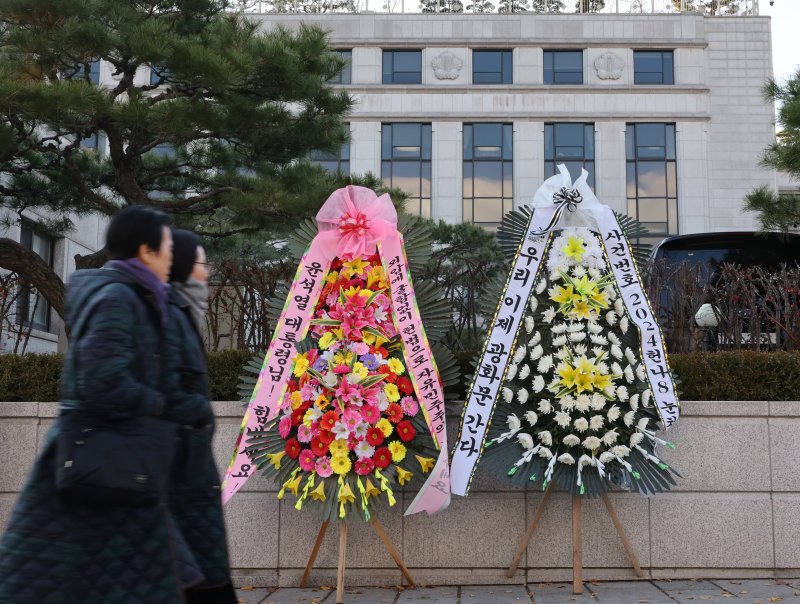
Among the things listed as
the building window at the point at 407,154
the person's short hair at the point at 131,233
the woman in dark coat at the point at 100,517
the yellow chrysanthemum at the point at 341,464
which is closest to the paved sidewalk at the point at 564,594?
the yellow chrysanthemum at the point at 341,464

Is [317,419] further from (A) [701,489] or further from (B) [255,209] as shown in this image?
(B) [255,209]

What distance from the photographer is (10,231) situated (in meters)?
18.2

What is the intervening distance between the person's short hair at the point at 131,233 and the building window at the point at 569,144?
41.0m

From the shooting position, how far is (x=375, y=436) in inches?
237

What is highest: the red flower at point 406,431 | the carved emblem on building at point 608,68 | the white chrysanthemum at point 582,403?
the carved emblem on building at point 608,68

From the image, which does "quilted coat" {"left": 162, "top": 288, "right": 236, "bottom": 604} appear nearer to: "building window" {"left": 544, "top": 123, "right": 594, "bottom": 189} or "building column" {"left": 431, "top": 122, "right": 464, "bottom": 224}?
"building column" {"left": 431, "top": 122, "right": 464, "bottom": 224}

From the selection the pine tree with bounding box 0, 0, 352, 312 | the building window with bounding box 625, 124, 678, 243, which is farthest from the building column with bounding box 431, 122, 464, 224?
the pine tree with bounding box 0, 0, 352, 312

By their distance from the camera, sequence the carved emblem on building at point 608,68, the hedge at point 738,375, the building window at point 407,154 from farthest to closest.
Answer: the carved emblem on building at point 608,68, the building window at point 407,154, the hedge at point 738,375

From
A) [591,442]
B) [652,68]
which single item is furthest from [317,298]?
[652,68]

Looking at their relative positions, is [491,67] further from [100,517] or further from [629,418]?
[100,517]

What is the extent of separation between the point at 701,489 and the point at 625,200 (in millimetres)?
37177

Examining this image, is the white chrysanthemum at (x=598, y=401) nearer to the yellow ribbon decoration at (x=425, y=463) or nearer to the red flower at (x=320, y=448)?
the yellow ribbon decoration at (x=425, y=463)

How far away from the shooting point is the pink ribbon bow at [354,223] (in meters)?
6.26

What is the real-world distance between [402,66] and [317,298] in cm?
3931
